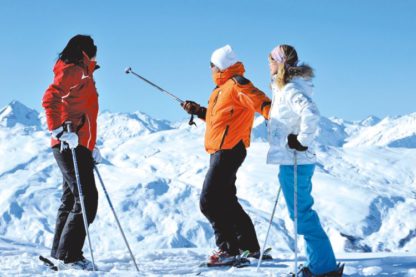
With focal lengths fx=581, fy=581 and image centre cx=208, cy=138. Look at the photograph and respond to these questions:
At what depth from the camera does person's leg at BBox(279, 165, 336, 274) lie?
6.15 metres

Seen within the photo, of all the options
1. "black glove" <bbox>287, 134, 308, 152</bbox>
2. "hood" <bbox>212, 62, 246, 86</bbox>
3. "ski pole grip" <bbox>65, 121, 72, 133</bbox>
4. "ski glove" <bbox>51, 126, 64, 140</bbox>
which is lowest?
"black glove" <bbox>287, 134, 308, 152</bbox>

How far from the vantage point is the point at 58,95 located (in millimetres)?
7211

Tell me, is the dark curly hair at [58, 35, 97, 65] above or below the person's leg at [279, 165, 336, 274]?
above

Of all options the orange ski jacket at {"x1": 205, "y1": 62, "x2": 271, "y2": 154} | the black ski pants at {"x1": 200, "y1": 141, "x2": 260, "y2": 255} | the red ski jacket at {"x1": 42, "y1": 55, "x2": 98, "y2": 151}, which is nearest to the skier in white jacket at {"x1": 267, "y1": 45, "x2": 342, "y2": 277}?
the orange ski jacket at {"x1": 205, "y1": 62, "x2": 271, "y2": 154}

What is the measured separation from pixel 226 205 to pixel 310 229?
1669mm

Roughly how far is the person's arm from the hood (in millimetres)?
248

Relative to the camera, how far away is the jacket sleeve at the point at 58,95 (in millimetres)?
7195

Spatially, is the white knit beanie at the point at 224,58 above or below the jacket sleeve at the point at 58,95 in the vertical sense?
above

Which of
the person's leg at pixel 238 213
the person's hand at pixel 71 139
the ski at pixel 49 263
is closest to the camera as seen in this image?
the person's hand at pixel 71 139

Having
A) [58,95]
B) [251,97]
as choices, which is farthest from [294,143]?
[58,95]

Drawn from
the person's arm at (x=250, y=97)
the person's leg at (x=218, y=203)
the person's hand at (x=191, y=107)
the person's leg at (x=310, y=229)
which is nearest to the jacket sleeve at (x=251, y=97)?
the person's arm at (x=250, y=97)

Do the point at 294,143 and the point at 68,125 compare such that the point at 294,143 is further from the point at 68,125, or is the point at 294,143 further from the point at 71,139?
the point at 68,125

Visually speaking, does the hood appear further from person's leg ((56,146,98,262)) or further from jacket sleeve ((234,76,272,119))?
person's leg ((56,146,98,262))

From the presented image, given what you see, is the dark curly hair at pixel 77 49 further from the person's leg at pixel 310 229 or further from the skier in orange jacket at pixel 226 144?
the person's leg at pixel 310 229
